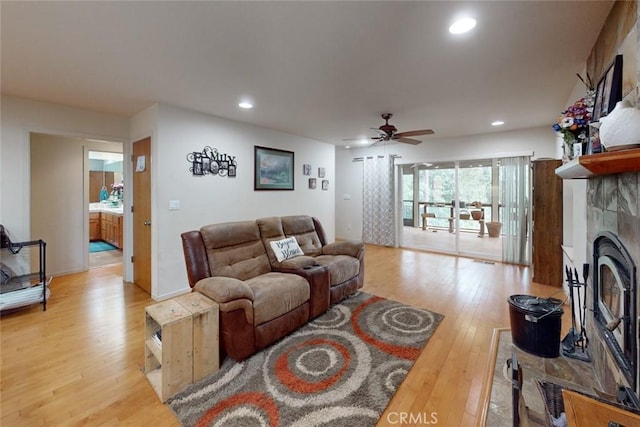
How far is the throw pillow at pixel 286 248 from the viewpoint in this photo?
10.3ft

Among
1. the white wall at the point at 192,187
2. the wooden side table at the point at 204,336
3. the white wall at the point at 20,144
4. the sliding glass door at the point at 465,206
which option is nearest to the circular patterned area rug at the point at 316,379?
the wooden side table at the point at 204,336

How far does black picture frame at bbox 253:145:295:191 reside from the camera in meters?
4.62

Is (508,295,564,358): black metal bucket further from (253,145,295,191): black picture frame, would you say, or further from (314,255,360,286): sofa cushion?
(253,145,295,191): black picture frame

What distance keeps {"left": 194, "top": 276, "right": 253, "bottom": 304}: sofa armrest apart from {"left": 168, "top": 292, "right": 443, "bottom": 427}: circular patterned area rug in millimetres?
535

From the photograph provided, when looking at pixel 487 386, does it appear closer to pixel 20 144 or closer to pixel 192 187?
pixel 192 187

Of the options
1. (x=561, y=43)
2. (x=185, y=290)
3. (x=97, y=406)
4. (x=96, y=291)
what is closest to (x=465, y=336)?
(x=561, y=43)

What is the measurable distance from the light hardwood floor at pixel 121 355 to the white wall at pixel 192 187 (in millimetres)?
563

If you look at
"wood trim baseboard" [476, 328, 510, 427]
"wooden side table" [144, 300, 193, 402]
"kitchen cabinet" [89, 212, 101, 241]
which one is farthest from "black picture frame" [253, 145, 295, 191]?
"kitchen cabinet" [89, 212, 101, 241]

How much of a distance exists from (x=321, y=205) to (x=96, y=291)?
4.07 m

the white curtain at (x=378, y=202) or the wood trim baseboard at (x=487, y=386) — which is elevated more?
the white curtain at (x=378, y=202)

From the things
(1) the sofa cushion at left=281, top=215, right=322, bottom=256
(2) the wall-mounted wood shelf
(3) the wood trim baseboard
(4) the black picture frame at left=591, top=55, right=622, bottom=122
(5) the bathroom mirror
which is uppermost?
(5) the bathroom mirror

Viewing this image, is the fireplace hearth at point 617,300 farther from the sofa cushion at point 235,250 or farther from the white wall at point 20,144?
the white wall at point 20,144

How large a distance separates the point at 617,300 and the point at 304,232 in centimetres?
295

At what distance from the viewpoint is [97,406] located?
1.73 meters
